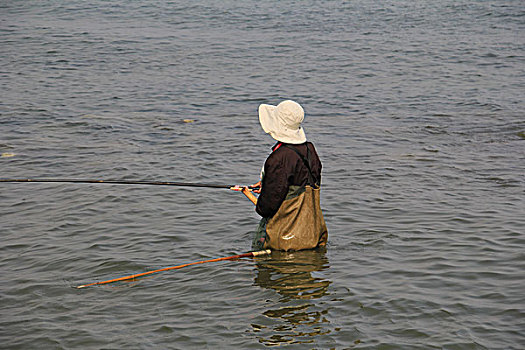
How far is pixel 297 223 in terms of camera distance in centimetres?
643

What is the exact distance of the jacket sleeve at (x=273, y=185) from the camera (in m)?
6.02

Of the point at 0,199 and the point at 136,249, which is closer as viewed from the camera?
the point at 136,249

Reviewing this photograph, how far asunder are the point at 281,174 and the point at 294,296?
3.47 feet

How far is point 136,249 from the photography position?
24.0ft

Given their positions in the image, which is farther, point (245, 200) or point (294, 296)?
point (245, 200)

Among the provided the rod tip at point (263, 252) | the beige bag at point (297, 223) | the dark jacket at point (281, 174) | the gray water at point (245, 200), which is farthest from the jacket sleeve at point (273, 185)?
the gray water at point (245, 200)

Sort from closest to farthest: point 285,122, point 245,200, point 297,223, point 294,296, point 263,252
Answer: point 285,122, point 294,296, point 297,223, point 263,252, point 245,200

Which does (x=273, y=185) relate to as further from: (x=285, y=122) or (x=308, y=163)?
(x=285, y=122)

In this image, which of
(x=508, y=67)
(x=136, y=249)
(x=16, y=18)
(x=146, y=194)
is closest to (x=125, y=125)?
(x=146, y=194)

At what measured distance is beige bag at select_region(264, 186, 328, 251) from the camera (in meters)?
6.29

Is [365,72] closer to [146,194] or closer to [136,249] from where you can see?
[146,194]

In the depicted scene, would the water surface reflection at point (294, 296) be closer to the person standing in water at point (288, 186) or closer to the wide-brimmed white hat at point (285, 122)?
the person standing in water at point (288, 186)

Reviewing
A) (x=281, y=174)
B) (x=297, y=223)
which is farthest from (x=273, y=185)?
(x=297, y=223)

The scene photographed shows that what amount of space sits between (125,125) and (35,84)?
4707 millimetres
